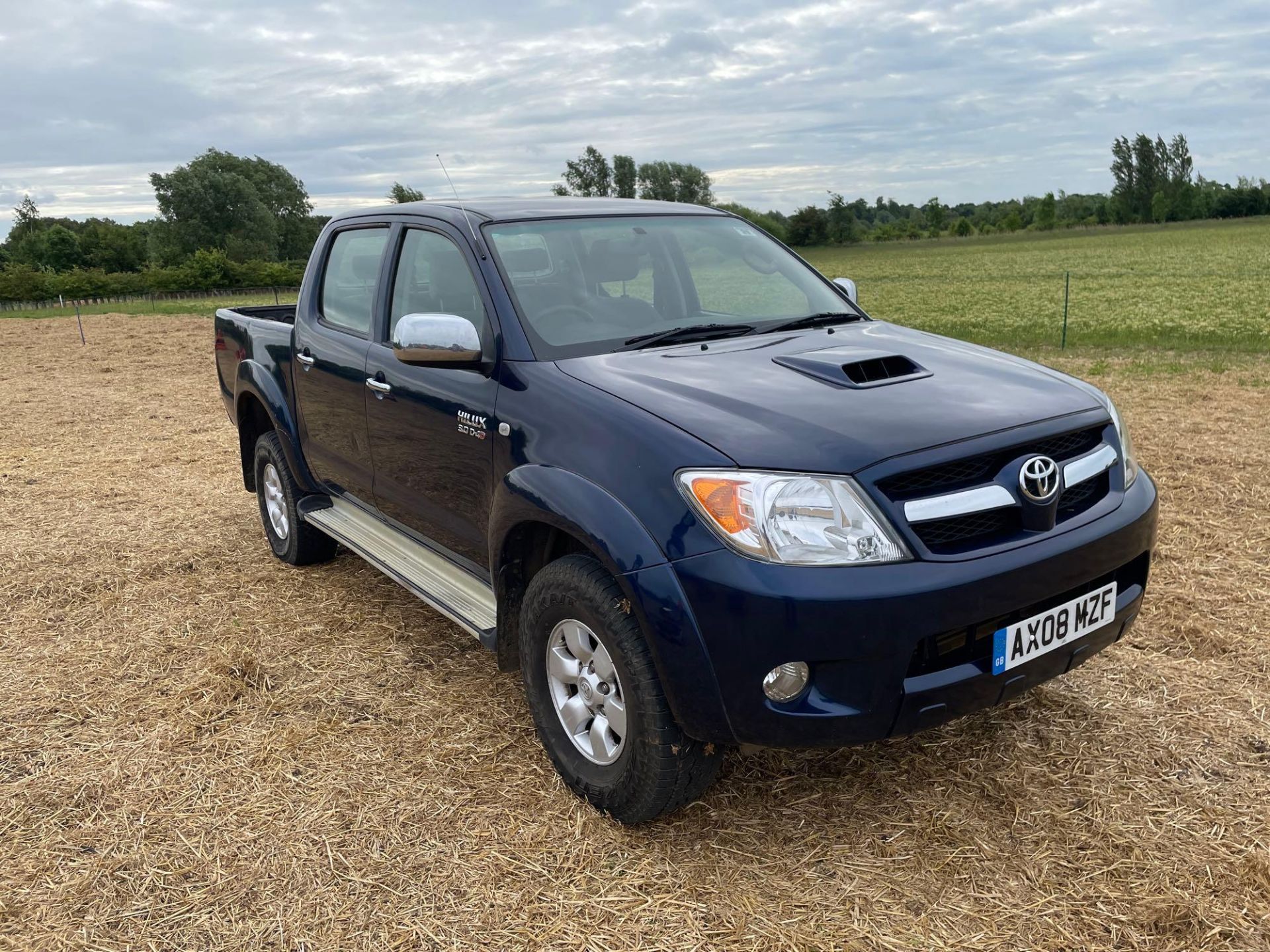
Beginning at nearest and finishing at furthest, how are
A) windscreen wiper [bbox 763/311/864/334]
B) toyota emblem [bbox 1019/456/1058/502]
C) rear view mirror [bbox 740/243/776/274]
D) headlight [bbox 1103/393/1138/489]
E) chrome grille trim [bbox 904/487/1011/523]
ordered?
chrome grille trim [bbox 904/487/1011/523], toyota emblem [bbox 1019/456/1058/502], headlight [bbox 1103/393/1138/489], windscreen wiper [bbox 763/311/864/334], rear view mirror [bbox 740/243/776/274]

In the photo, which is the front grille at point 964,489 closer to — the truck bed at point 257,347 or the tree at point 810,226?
the truck bed at point 257,347

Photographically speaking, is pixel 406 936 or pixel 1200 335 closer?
pixel 406 936

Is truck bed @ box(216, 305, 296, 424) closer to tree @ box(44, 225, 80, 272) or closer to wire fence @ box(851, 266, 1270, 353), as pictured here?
wire fence @ box(851, 266, 1270, 353)

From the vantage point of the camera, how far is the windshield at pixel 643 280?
11.1 feet

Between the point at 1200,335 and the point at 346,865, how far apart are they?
14517mm

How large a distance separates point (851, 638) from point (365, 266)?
292 cm

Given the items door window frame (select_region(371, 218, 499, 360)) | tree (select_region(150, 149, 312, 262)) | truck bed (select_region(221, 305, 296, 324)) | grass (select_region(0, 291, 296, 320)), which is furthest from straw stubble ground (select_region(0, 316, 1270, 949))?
tree (select_region(150, 149, 312, 262))

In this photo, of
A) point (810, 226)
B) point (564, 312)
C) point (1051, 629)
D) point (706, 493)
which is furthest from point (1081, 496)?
point (810, 226)

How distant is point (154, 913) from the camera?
8.64ft

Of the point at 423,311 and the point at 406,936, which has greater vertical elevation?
the point at 423,311

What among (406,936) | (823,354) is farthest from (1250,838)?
(406,936)

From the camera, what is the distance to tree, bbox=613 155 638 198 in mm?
60531

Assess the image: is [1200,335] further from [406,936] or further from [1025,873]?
[406,936]

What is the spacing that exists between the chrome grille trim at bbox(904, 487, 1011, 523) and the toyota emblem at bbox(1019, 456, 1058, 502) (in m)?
0.05
